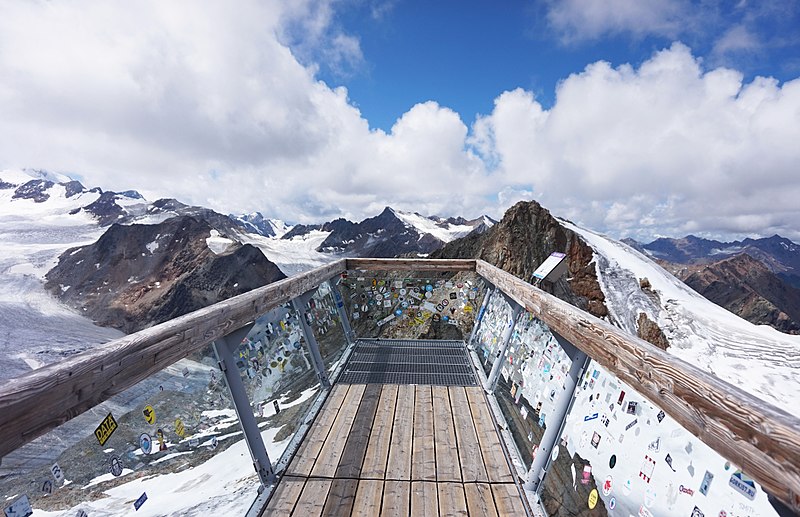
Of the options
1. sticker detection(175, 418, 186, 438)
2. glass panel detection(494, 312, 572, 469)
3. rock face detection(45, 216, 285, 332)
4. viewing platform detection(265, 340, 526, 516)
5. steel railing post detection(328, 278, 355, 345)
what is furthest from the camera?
rock face detection(45, 216, 285, 332)

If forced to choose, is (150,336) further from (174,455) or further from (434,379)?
(434,379)

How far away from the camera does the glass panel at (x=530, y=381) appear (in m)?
2.83

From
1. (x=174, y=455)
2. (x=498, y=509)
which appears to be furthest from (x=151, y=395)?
(x=498, y=509)

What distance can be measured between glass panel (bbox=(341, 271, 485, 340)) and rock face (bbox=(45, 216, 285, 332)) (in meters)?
95.1

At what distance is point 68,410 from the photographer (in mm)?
1264

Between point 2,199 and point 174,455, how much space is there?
26732 cm

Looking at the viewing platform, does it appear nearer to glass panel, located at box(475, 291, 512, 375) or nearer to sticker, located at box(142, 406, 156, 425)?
glass panel, located at box(475, 291, 512, 375)

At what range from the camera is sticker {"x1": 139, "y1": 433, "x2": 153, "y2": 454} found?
7.13 feet

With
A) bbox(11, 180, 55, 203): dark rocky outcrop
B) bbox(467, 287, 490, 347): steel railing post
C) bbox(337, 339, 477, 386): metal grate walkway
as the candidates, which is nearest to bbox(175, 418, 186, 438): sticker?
bbox(337, 339, 477, 386): metal grate walkway

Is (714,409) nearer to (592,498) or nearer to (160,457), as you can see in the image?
(592,498)

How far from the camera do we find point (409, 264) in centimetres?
642

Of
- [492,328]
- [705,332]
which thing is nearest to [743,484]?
[492,328]

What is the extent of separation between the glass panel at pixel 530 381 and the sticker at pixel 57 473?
273 cm

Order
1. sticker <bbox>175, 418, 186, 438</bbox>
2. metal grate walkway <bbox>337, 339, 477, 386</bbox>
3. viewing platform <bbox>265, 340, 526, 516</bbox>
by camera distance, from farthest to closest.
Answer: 1. metal grate walkway <bbox>337, 339, 477, 386</bbox>
2. viewing platform <bbox>265, 340, 526, 516</bbox>
3. sticker <bbox>175, 418, 186, 438</bbox>
